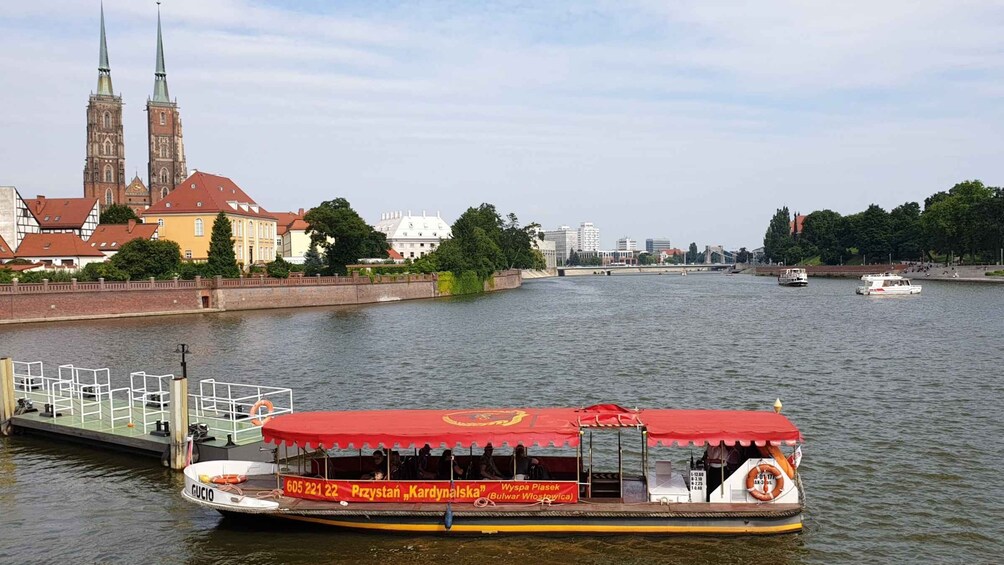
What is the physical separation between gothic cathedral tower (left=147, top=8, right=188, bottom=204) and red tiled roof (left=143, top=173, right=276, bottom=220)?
2530 inches

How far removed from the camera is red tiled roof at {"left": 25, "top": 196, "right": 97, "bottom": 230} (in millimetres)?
118000

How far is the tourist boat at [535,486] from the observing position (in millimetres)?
18359

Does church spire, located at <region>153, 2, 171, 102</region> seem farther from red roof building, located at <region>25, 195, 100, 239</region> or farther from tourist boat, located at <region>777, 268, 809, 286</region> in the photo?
tourist boat, located at <region>777, 268, 809, 286</region>

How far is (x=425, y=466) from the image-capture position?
20.0 meters

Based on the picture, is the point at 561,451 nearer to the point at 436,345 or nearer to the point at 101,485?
the point at 101,485

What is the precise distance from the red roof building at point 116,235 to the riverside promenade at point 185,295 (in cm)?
Result: 2303

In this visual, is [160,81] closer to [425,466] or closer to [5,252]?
[5,252]

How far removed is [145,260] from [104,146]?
99.5m

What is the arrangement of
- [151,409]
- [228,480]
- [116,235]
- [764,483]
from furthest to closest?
[116,235], [151,409], [228,480], [764,483]

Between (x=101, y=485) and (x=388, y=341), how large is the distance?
118 ft

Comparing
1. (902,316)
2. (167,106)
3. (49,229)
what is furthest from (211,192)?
(902,316)

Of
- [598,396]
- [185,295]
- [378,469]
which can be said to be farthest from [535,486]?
[185,295]

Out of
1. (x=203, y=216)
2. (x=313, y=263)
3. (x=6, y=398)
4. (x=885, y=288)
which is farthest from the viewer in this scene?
(x=313, y=263)

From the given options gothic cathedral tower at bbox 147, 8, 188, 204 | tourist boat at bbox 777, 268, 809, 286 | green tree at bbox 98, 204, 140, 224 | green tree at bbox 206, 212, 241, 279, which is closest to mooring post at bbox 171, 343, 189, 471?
green tree at bbox 206, 212, 241, 279
